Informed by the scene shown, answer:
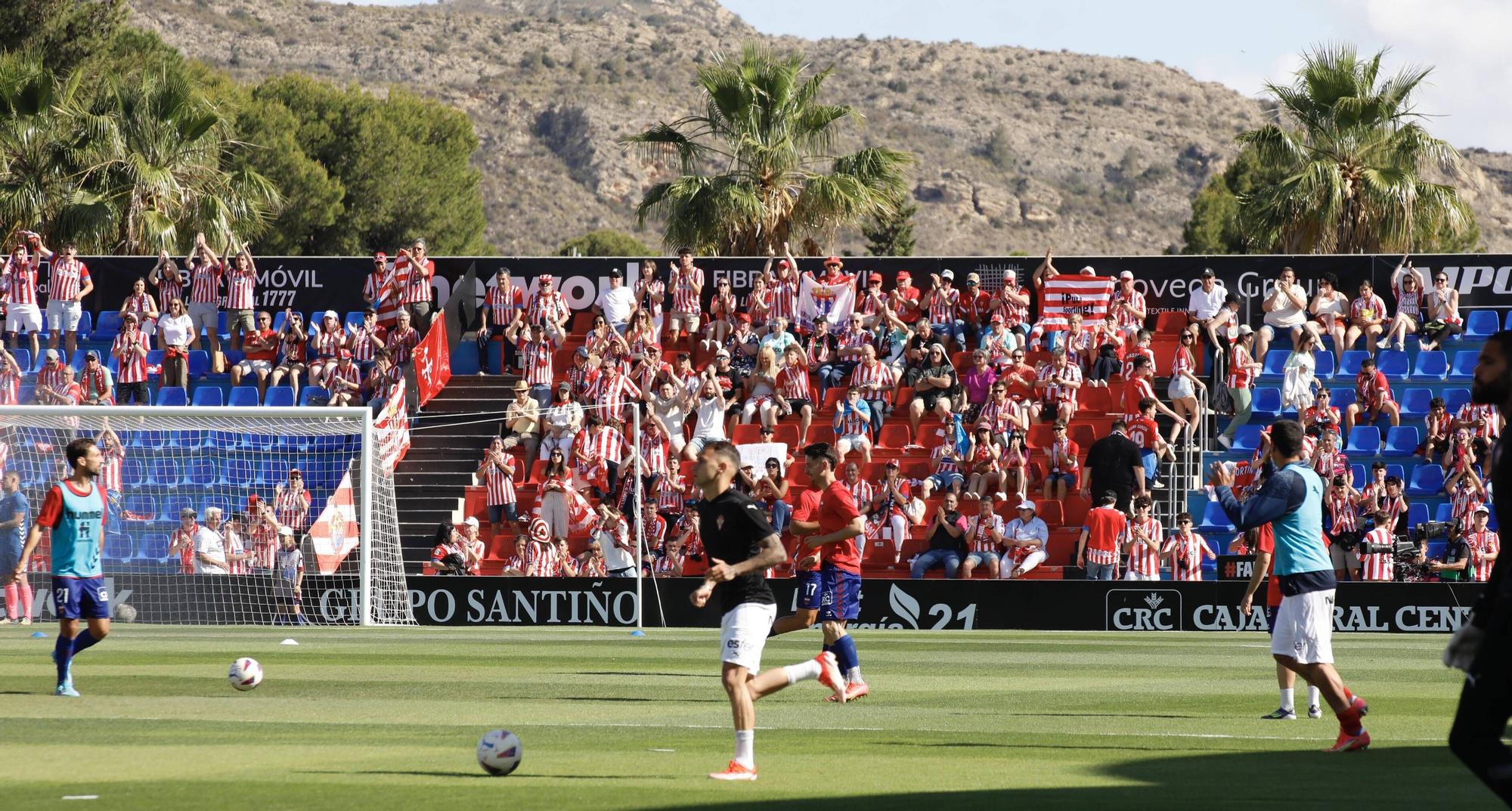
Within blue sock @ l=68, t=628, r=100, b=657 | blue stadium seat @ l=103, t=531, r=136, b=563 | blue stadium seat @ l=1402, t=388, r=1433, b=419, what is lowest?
blue stadium seat @ l=103, t=531, r=136, b=563

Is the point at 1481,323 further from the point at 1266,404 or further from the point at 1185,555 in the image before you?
the point at 1185,555

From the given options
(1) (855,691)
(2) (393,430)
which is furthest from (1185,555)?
(2) (393,430)

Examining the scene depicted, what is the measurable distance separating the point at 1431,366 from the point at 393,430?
1683 cm

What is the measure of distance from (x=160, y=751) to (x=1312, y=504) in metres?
7.11

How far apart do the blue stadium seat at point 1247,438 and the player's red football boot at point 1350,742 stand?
58.8 feet

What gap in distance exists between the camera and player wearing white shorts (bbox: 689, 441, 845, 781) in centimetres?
892

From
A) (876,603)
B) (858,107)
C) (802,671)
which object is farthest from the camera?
(858,107)

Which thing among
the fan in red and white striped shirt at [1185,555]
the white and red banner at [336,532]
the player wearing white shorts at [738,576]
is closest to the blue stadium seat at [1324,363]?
the fan in red and white striped shirt at [1185,555]

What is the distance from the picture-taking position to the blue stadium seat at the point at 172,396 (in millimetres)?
30695

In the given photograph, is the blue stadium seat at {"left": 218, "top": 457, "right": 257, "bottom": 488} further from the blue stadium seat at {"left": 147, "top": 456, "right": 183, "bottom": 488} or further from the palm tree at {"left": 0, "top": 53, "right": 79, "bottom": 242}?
the palm tree at {"left": 0, "top": 53, "right": 79, "bottom": 242}

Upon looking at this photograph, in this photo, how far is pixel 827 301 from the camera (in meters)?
30.2

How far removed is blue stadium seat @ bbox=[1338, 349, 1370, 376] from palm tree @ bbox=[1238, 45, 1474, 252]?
5.61m

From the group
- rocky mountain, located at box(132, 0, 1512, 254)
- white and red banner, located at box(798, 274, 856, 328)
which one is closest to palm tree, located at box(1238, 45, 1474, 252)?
white and red banner, located at box(798, 274, 856, 328)

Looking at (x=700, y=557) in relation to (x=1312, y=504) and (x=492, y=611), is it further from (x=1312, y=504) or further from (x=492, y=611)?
(x=1312, y=504)
